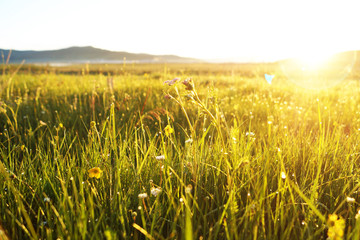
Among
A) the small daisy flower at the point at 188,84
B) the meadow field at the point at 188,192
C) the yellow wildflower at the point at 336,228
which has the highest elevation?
the small daisy flower at the point at 188,84

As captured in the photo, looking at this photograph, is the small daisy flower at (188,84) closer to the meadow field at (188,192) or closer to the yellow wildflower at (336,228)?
the meadow field at (188,192)

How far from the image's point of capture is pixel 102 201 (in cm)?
145

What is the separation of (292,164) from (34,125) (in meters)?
2.99

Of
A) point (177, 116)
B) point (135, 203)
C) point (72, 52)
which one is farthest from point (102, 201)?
point (72, 52)

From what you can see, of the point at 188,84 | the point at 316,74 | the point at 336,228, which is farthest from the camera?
the point at 316,74

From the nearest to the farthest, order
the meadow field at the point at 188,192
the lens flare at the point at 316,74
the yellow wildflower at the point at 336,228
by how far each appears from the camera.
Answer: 1. the yellow wildflower at the point at 336,228
2. the meadow field at the point at 188,192
3. the lens flare at the point at 316,74

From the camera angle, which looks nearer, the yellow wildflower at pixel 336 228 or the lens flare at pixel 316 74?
the yellow wildflower at pixel 336 228

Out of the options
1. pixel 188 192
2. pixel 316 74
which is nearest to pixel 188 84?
pixel 188 192

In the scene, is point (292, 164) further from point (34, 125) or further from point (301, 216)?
point (34, 125)

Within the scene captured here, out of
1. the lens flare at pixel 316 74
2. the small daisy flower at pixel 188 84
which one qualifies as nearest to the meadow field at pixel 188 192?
the small daisy flower at pixel 188 84

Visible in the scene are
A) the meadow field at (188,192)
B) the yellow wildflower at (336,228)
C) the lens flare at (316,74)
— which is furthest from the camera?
the lens flare at (316,74)

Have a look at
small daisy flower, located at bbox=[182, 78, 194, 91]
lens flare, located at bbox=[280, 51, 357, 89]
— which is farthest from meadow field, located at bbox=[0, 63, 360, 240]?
lens flare, located at bbox=[280, 51, 357, 89]

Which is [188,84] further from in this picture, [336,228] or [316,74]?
[316,74]

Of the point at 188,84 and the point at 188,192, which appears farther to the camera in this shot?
the point at 188,84
